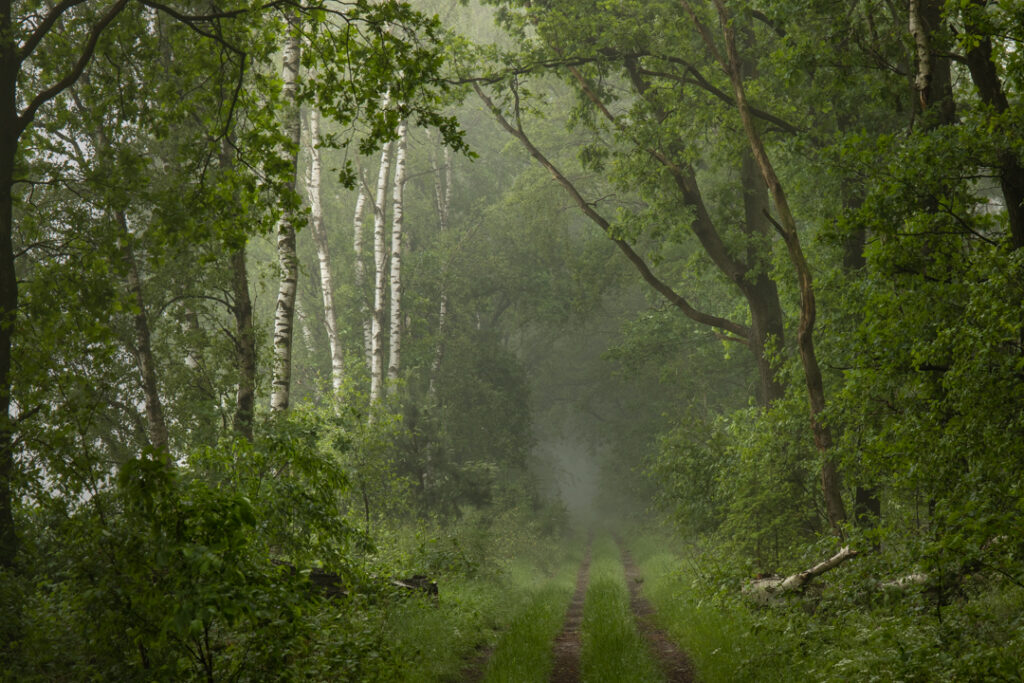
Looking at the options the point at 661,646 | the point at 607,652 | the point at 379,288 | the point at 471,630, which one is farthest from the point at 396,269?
the point at 607,652

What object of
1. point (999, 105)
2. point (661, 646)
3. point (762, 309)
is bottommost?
point (661, 646)

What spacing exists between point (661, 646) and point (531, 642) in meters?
2.05

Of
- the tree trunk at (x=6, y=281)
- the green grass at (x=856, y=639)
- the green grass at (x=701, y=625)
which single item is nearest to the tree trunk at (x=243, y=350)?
the tree trunk at (x=6, y=281)

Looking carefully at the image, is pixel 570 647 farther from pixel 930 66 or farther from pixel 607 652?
pixel 930 66

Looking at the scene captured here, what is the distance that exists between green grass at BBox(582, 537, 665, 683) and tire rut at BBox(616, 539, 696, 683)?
0.17 meters

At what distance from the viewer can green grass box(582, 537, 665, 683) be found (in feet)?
25.5

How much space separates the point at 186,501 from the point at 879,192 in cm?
785

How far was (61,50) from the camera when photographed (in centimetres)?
859

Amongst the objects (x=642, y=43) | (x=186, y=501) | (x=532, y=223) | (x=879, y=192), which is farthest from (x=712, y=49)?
(x=532, y=223)

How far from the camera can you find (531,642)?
9.34 metres

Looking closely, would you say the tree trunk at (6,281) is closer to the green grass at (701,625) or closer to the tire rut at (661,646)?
the tire rut at (661,646)

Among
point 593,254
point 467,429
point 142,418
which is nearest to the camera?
point 142,418

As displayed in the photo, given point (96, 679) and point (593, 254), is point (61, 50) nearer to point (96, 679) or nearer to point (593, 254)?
point (96, 679)

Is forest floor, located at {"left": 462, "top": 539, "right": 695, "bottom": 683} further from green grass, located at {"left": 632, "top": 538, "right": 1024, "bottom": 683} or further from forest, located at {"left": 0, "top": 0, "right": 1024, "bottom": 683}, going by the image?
green grass, located at {"left": 632, "top": 538, "right": 1024, "bottom": 683}
